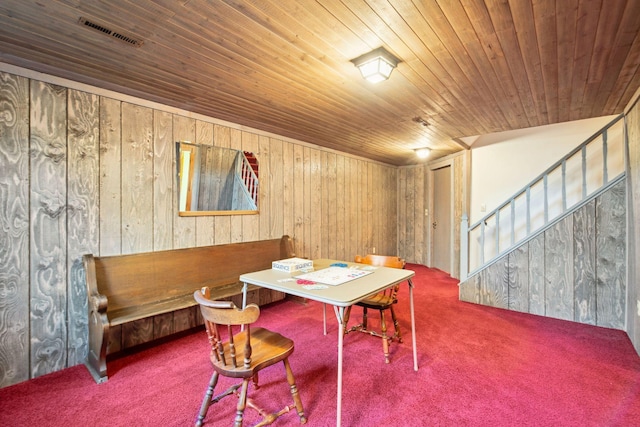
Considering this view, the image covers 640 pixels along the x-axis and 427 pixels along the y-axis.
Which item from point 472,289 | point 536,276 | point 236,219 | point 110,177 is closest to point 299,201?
point 236,219

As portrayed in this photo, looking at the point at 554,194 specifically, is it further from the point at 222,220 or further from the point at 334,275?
the point at 222,220

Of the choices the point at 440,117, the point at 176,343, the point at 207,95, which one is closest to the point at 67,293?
the point at 176,343

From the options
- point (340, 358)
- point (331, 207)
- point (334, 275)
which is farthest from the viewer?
point (331, 207)

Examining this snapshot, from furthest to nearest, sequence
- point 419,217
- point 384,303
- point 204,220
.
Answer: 1. point 419,217
2. point 204,220
3. point 384,303

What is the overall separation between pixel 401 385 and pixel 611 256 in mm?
2843

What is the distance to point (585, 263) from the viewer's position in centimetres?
326

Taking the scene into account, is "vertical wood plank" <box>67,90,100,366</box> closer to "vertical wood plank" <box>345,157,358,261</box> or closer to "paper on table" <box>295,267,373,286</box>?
"paper on table" <box>295,267,373,286</box>

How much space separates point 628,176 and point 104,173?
4.96 metres

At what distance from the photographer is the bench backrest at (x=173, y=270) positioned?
255cm

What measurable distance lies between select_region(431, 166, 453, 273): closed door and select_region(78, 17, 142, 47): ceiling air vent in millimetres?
5421

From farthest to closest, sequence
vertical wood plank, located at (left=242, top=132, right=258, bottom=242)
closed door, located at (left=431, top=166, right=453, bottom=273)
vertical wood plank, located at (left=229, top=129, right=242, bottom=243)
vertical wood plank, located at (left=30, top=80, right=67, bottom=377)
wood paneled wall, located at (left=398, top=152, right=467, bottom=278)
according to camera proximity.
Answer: wood paneled wall, located at (left=398, top=152, right=467, bottom=278)
closed door, located at (left=431, top=166, right=453, bottom=273)
vertical wood plank, located at (left=242, top=132, right=258, bottom=242)
vertical wood plank, located at (left=229, top=129, right=242, bottom=243)
vertical wood plank, located at (left=30, top=80, right=67, bottom=377)

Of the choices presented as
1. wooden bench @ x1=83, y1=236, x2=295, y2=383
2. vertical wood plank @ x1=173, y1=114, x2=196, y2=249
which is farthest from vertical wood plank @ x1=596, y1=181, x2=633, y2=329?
vertical wood plank @ x1=173, y1=114, x2=196, y2=249

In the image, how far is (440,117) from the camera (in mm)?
3395

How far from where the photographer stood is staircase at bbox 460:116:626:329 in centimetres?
311
